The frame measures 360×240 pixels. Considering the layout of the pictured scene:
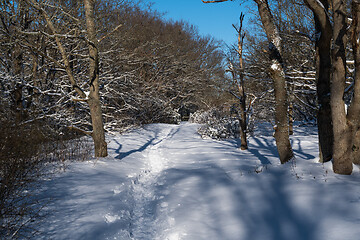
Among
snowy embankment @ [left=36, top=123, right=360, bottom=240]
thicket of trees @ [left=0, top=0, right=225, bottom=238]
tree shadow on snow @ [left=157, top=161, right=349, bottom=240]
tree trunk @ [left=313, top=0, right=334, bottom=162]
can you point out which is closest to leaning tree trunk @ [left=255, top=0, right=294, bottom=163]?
snowy embankment @ [left=36, top=123, right=360, bottom=240]

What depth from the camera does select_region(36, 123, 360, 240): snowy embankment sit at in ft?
9.56

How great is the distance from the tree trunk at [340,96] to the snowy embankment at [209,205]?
1.14ft

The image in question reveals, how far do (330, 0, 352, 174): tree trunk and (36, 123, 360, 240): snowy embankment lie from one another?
1.14 ft

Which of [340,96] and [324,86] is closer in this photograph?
[340,96]

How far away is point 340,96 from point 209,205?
113 inches

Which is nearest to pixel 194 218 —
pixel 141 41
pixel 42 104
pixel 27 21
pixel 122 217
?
pixel 122 217

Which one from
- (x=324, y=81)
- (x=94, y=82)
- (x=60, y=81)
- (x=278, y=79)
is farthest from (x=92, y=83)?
(x=324, y=81)

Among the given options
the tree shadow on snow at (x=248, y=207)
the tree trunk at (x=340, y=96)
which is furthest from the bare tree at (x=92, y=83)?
the tree trunk at (x=340, y=96)

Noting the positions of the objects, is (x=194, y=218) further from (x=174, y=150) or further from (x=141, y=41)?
(x=141, y=41)

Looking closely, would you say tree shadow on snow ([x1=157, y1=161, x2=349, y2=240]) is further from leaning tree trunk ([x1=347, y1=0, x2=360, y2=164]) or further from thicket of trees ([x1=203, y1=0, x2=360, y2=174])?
leaning tree trunk ([x1=347, y1=0, x2=360, y2=164])

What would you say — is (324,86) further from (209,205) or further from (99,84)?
(99,84)

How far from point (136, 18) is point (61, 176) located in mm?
21342

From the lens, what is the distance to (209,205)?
405cm

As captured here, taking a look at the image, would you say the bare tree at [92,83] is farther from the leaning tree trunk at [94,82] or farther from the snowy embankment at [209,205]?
the snowy embankment at [209,205]
